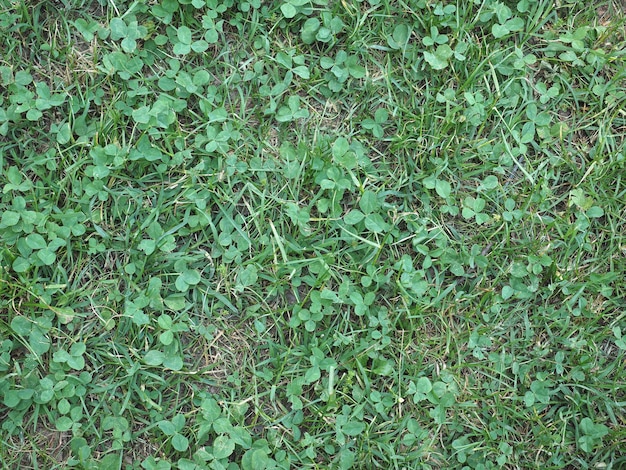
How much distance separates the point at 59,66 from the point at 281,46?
3.03 feet

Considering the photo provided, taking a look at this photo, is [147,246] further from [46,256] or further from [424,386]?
[424,386]

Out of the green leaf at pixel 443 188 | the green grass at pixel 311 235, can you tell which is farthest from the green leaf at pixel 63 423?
the green leaf at pixel 443 188

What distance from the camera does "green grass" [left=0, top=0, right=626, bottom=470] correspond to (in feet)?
8.39

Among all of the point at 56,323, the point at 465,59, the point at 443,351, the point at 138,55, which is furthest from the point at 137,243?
the point at 465,59

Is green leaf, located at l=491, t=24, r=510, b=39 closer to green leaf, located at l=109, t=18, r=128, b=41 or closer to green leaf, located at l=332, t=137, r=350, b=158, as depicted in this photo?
green leaf, located at l=332, t=137, r=350, b=158

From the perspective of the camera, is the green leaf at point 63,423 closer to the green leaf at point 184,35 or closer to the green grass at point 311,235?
the green grass at point 311,235

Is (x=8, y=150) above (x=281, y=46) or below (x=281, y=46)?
below

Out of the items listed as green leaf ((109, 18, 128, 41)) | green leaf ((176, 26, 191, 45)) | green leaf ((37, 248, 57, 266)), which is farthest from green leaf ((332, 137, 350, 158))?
green leaf ((37, 248, 57, 266))

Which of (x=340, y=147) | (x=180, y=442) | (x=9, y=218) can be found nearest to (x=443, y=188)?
(x=340, y=147)

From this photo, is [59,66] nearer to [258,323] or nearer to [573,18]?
[258,323]

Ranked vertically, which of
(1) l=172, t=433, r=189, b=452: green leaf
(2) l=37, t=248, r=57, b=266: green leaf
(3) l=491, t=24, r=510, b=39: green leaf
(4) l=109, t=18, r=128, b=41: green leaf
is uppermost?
(4) l=109, t=18, r=128, b=41: green leaf

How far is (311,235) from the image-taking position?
106 inches

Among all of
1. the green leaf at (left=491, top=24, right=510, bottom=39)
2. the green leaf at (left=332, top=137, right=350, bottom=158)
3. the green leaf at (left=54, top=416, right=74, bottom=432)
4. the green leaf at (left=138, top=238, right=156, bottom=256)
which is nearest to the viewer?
the green leaf at (left=54, top=416, right=74, bottom=432)

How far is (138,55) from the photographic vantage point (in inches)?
108
